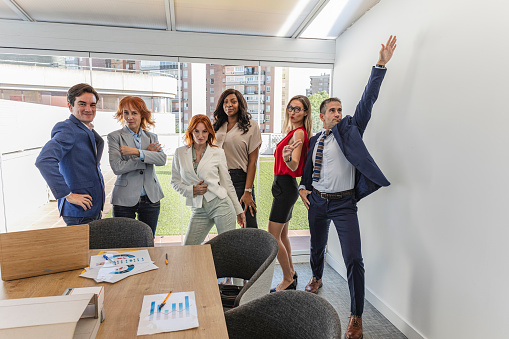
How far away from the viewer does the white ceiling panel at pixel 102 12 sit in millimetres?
3240

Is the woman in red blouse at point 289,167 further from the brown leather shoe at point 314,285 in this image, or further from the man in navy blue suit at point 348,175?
the brown leather shoe at point 314,285

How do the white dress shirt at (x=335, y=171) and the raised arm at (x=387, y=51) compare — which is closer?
the raised arm at (x=387, y=51)

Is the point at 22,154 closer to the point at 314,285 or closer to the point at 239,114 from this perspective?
the point at 239,114

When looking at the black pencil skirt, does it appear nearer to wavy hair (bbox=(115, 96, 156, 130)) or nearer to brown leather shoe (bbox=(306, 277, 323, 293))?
brown leather shoe (bbox=(306, 277, 323, 293))

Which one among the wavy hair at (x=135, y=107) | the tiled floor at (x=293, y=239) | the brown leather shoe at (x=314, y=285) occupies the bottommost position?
the brown leather shoe at (x=314, y=285)

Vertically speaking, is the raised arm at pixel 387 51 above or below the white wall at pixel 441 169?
above

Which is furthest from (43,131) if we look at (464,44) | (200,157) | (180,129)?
(464,44)

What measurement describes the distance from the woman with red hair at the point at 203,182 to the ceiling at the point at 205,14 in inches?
46.1

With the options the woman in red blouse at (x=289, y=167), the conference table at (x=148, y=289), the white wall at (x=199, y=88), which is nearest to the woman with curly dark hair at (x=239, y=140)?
the woman in red blouse at (x=289, y=167)

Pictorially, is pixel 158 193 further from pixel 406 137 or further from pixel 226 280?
pixel 406 137

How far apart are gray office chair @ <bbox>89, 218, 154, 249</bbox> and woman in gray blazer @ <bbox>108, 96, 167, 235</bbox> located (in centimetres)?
56

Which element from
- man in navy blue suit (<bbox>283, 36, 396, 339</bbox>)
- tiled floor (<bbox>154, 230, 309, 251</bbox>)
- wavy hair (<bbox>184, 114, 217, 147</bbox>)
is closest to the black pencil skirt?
man in navy blue suit (<bbox>283, 36, 396, 339</bbox>)

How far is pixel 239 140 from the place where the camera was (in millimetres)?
3506

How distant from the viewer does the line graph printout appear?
134cm
